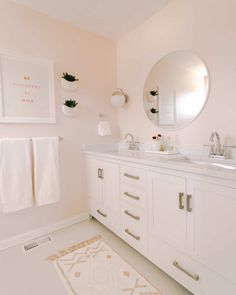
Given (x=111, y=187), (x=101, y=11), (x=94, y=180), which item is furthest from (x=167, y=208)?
(x=101, y=11)

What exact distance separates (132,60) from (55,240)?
235cm

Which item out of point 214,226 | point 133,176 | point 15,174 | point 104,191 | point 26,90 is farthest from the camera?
point 104,191

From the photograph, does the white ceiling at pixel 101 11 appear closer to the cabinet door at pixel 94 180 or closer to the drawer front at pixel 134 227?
the cabinet door at pixel 94 180

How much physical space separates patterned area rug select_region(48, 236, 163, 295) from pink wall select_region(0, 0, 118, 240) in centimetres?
57

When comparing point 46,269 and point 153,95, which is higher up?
point 153,95

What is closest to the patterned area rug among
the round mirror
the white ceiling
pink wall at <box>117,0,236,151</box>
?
pink wall at <box>117,0,236,151</box>

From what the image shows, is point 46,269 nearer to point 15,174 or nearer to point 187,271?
point 15,174

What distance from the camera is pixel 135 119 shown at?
2.31 meters

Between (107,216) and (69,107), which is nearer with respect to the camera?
(107,216)

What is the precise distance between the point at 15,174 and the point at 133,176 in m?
1.17

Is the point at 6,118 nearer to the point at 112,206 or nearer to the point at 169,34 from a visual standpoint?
the point at 112,206

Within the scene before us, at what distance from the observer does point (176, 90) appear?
1831 mm

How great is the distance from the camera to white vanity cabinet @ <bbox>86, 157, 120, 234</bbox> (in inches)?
69.9

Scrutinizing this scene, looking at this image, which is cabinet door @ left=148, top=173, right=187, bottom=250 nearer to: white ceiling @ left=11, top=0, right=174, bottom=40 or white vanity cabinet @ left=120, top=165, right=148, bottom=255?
white vanity cabinet @ left=120, top=165, right=148, bottom=255
